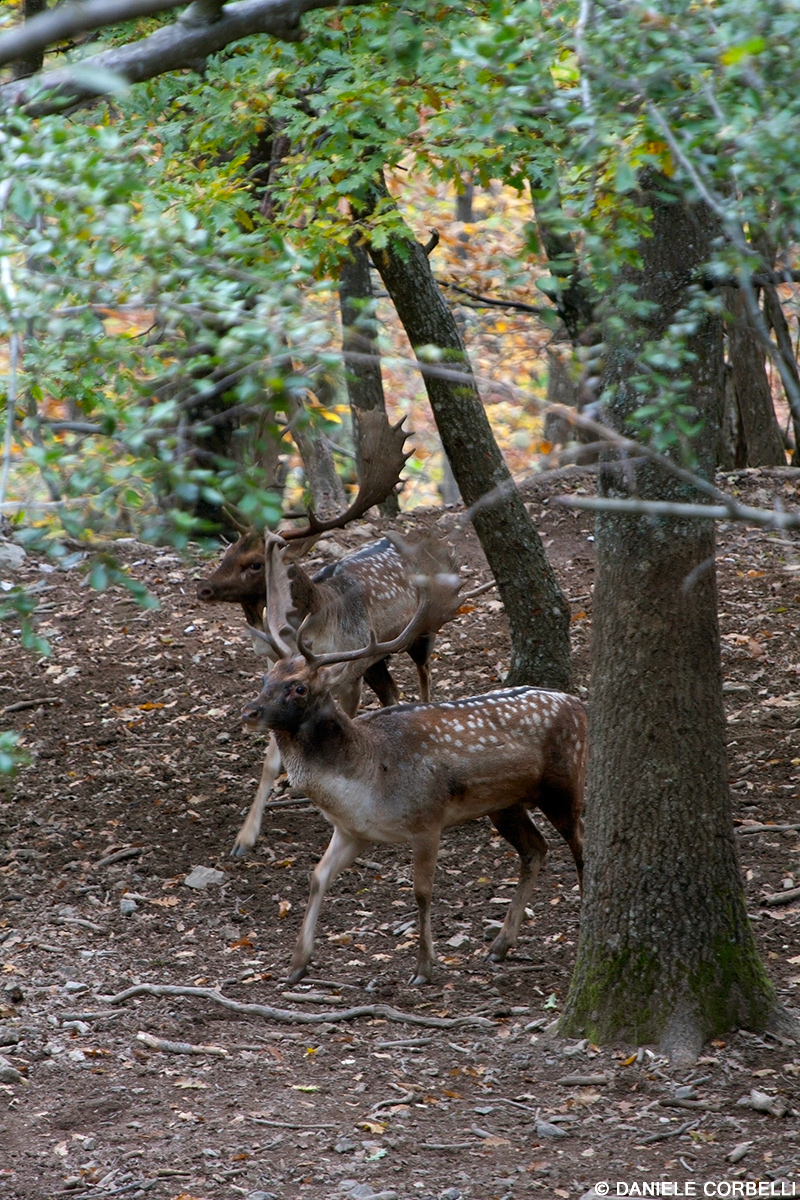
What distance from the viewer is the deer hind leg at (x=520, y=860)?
6.40m

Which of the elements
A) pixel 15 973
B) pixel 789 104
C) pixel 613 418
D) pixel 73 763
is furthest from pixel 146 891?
pixel 789 104

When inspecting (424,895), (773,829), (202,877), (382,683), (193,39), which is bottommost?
(773,829)

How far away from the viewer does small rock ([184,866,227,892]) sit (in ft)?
24.3

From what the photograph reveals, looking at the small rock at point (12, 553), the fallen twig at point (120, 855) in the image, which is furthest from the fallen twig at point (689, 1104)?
the small rock at point (12, 553)

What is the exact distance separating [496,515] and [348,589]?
1.25m

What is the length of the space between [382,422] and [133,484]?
6178mm

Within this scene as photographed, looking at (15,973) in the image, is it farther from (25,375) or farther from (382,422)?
(382,422)

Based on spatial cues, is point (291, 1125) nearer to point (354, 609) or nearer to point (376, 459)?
point (354, 609)

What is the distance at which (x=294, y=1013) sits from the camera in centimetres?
582

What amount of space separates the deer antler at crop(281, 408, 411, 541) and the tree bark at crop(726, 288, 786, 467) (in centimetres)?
540

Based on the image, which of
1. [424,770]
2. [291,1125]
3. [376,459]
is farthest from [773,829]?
[376,459]

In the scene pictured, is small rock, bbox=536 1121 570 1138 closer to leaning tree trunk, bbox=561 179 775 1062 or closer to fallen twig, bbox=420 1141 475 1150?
fallen twig, bbox=420 1141 475 1150

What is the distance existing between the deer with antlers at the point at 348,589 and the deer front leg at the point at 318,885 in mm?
1069

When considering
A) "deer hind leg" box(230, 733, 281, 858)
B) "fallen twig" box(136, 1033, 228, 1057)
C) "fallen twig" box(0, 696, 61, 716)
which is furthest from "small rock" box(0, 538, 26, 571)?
"fallen twig" box(136, 1033, 228, 1057)
